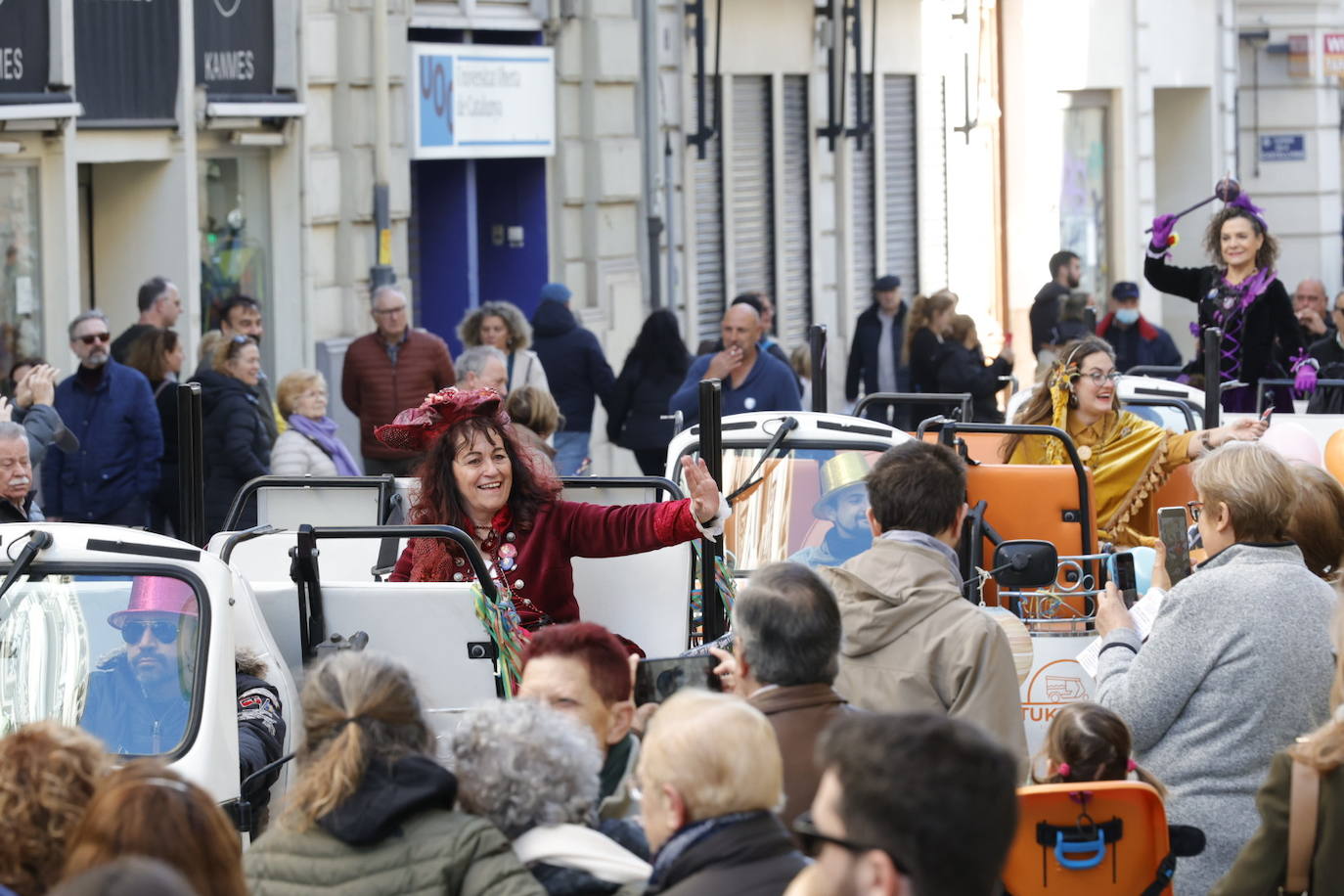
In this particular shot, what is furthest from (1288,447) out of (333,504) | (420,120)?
(420,120)

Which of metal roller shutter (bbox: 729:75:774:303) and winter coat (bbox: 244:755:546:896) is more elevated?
metal roller shutter (bbox: 729:75:774:303)

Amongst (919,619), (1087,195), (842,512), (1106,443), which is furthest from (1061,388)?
(1087,195)

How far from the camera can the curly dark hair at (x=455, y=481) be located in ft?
23.3

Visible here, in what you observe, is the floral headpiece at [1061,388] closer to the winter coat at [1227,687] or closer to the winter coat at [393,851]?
the winter coat at [1227,687]

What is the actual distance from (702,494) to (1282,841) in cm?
238

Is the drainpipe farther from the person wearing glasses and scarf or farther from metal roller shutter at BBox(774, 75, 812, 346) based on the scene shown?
the person wearing glasses and scarf

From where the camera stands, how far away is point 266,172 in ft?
52.3

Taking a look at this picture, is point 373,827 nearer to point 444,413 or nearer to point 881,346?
point 444,413

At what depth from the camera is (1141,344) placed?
1739 centimetres

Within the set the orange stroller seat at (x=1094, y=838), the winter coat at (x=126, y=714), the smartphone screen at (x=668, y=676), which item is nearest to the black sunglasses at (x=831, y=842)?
the orange stroller seat at (x=1094, y=838)

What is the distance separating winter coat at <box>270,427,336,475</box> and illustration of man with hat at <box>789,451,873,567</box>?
3.37m

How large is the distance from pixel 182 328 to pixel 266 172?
5.73 feet

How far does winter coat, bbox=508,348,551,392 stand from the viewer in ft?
44.5

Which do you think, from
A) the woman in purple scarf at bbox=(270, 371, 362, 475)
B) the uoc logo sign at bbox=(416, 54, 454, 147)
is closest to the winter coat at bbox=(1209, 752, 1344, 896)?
the woman in purple scarf at bbox=(270, 371, 362, 475)
